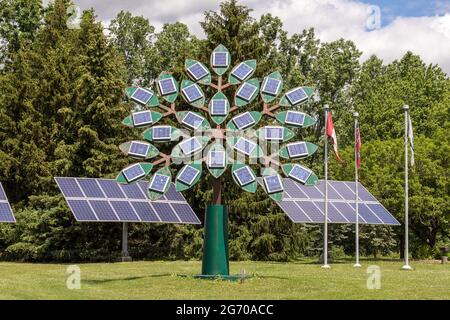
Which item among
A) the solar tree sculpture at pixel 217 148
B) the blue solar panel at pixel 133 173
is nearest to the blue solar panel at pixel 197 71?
the solar tree sculpture at pixel 217 148

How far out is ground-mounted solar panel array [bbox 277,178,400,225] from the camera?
38281 mm

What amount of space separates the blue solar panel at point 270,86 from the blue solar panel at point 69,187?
13243 mm

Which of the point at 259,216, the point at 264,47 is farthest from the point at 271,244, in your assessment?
the point at 264,47

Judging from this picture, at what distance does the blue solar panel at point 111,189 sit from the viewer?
3819 centimetres

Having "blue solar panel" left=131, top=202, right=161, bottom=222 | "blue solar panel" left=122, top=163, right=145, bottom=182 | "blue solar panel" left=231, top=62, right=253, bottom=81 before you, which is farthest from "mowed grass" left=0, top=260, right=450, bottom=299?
"blue solar panel" left=131, top=202, right=161, bottom=222

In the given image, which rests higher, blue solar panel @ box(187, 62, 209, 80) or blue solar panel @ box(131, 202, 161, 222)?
blue solar panel @ box(187, 62, 209, 80)

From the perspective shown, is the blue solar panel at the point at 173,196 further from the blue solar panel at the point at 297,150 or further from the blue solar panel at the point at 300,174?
the blue solar panel at the point at 300,174

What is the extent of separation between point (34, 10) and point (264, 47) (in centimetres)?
2389

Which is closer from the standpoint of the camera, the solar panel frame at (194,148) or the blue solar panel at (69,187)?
the solar panel frame at (194,148)

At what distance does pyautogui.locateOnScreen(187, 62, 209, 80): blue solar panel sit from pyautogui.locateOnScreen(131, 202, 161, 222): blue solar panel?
11.8 m

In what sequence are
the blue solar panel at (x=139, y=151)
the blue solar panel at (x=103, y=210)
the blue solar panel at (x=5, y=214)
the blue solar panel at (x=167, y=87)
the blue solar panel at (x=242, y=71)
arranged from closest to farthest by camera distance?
the blue solar panel at (x=139, y=151) < the blue solar panel at (x=167, y=87) < the blue solar panel at (x=242, y=71) < the blue solar panel at (x=5, y=214) < the blue solar panel at (x=103, y=210)

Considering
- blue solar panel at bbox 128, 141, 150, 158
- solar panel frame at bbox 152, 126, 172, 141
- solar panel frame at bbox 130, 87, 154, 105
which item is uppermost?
solar panel frame at bbox 130, 87, 154, 105

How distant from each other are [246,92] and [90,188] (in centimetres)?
1358

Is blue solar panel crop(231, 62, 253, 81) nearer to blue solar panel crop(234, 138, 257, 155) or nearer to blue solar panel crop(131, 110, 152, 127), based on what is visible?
blue solar panel crop(234, 138, 257, 155)
